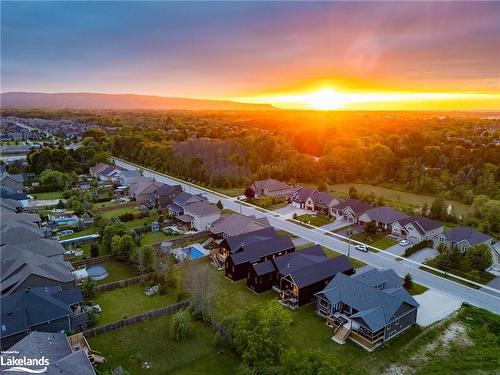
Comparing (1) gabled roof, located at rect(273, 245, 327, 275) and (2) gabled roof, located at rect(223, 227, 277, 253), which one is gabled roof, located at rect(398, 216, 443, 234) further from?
(2) gabled roof, located at rect(223, 227, 277, 253)

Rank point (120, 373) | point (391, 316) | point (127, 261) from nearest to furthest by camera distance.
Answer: point (120, 373) < point (391, 316) < point (127, 261)

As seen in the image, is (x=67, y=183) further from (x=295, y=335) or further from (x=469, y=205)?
(x=469, y=205)

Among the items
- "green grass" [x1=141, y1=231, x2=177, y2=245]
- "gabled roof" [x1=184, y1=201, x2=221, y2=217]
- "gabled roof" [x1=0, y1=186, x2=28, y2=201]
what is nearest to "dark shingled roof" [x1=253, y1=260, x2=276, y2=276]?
"green grass" [x1=141, y1=231, x2=177, y2=245]

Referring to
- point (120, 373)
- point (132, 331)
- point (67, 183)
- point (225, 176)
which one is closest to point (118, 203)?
point (67, 183)

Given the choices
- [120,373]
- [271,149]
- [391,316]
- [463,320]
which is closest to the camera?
[120,373]

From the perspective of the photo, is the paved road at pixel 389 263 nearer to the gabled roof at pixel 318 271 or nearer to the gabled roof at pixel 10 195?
the gabled roof at pixel 318 271

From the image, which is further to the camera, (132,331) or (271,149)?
(271,149)

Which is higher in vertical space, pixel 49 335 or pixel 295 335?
pixel 49 335

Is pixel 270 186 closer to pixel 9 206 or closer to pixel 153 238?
pixel 153 238
